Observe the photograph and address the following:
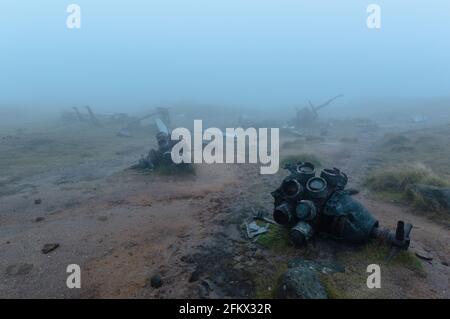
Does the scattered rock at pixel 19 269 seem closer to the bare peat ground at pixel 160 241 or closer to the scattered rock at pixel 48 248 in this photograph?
the bare peat ground at pixel 160 241

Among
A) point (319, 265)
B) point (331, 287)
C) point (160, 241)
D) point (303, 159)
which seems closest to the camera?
point (331, 287)

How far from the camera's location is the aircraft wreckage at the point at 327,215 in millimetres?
8586

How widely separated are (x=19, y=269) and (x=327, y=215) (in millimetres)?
7521

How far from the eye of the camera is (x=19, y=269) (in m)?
8.59

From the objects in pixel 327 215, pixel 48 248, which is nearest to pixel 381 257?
pixel 327 215

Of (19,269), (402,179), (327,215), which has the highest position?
(327,215)

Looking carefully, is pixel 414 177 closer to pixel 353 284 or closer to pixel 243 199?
pixel 243 199

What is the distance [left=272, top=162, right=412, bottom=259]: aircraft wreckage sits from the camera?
859 cm

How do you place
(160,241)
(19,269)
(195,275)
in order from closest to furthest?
(195,275) → (19,269) → (160,241)

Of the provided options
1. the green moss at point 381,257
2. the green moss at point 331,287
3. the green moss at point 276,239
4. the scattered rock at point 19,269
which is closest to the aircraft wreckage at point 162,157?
the green moss at point 276,239

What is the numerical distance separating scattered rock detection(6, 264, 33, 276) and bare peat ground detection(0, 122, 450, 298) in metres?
0.03

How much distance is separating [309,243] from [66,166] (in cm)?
1691

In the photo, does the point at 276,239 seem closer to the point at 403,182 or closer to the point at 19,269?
the point at 19,269

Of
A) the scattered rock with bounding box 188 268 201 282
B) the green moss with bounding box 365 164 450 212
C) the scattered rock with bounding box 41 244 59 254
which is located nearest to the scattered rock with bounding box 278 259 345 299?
the scattered rock with bounding box 188 268 201 282
